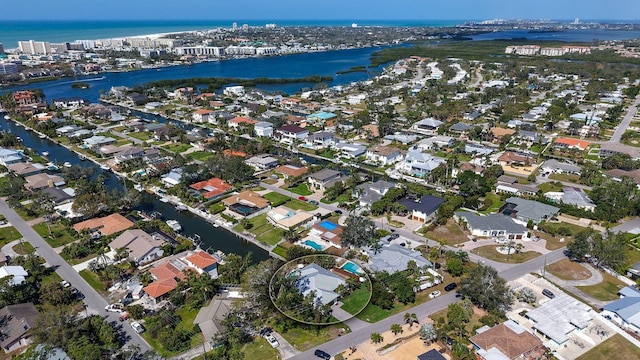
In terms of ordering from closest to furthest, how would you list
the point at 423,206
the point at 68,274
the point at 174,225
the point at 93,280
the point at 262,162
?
the point at 93,280 < the point at 68,274 < the point at 174,225 < the point at 423,206 < the point at 262,162

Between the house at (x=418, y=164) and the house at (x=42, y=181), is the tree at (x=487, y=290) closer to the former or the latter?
the house at (x=418, y=164)

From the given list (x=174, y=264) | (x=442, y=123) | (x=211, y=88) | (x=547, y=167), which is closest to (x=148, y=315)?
(x=174, y=264)

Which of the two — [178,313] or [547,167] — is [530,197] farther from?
[178,313]

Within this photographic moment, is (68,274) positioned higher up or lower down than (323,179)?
lower down

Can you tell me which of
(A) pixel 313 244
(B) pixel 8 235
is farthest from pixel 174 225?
(B) pixel 8 235

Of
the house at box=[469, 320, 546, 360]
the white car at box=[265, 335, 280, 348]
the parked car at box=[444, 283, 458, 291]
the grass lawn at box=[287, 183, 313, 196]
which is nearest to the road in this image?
the white car at box=[265, 335, 280, 348]

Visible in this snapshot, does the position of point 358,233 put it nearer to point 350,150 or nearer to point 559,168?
point 350,150

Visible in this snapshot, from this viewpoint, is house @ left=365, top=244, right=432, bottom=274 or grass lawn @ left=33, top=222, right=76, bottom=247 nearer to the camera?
house @ left=365, top=244, right=432, bottom=274

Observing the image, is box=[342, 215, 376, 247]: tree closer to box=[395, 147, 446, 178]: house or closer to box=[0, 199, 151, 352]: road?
box=[0, 199, 151, 352]: road
